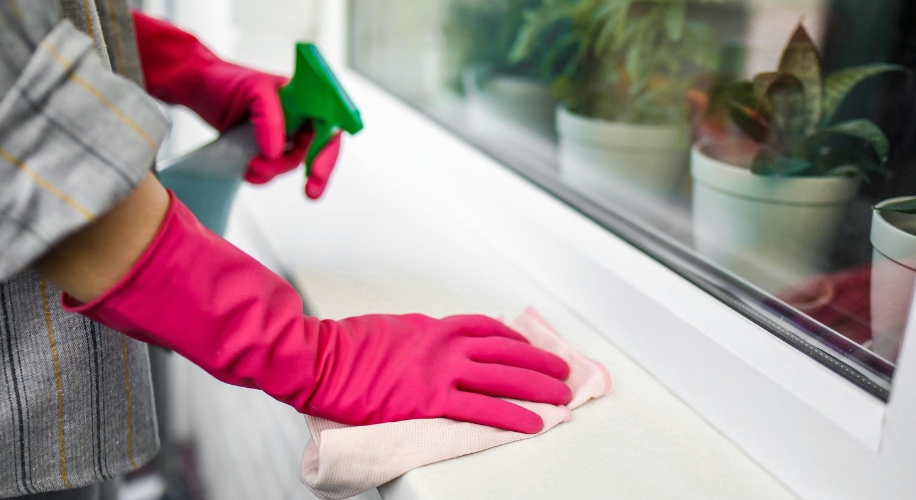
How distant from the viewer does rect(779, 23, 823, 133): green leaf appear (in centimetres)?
54

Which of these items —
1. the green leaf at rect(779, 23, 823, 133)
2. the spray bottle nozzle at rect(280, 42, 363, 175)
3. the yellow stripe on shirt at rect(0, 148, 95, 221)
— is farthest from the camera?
the spray bottle nozzle at rect(280, 42, 363, 175)

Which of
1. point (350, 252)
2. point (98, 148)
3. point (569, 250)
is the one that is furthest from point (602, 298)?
point (98, 148)

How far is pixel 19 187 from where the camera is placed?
332mm

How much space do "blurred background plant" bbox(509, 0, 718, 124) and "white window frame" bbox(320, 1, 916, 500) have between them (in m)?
0.16

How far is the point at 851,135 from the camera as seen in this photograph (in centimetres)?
52

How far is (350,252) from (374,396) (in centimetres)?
35

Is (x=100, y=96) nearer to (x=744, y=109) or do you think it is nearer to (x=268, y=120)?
(x=268, y=120)

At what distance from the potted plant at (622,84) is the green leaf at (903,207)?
25 cm

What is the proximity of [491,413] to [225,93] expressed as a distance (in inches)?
20.3

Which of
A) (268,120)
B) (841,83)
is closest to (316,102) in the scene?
(268,120)

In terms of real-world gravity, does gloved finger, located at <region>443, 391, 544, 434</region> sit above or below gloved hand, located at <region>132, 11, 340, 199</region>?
below

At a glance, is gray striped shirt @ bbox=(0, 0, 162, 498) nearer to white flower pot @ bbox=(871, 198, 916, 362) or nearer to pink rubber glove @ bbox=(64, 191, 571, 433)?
pink rubber glove @ bbox=(64, 191, 571, 433)

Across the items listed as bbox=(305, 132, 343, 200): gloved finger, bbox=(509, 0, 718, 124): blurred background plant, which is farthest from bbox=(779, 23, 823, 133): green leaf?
bbox=(305, 132, 343, 200): gloved finger

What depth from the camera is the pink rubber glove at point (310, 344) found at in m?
0.40
